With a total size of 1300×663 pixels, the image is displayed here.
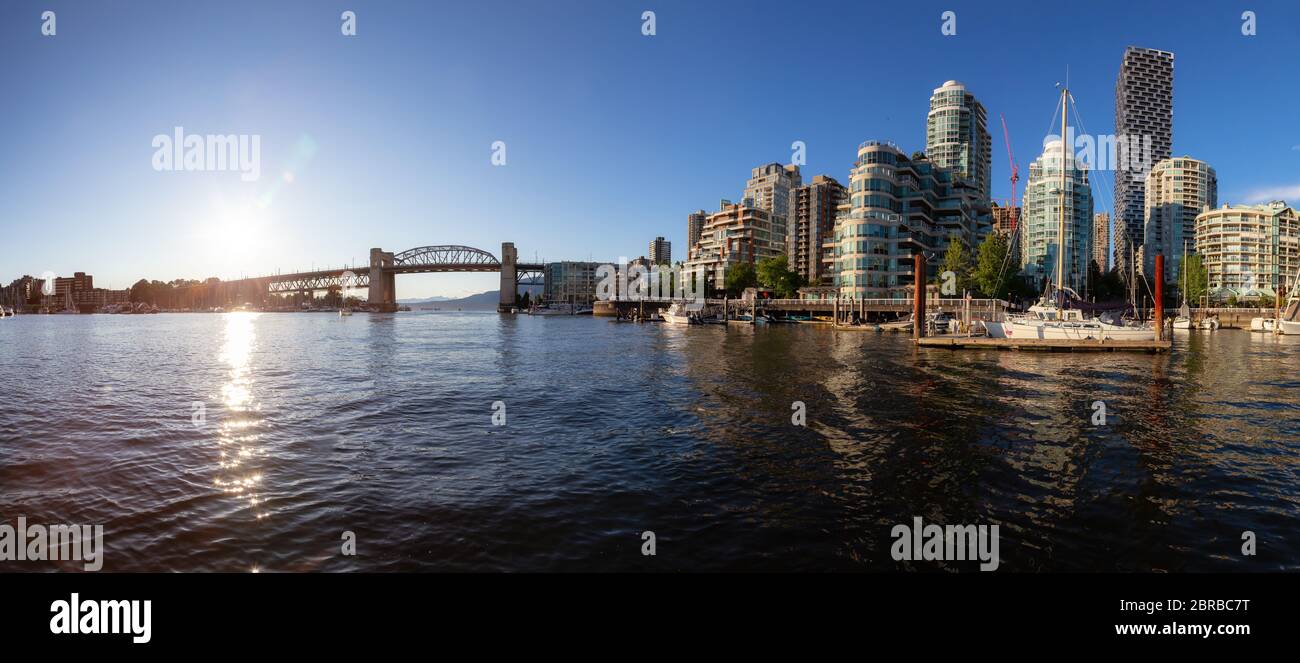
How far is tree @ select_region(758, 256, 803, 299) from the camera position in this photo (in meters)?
145

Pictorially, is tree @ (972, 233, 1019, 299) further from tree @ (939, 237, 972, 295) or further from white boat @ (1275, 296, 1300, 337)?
white boat @ (1275, 296, 1300, 337)

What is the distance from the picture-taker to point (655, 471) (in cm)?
1678

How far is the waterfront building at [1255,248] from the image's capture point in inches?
7082

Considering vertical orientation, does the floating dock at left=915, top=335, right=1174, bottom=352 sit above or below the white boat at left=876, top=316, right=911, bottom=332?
below

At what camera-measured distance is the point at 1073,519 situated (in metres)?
13.0

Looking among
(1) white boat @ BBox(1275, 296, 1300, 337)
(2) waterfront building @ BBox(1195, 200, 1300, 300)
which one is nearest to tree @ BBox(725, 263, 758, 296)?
(1) white boat @ BBox(1275, 296, 1300, 337)

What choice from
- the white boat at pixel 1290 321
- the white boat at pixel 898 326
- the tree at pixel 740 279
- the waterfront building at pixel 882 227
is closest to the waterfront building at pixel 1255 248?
the white boat at pixel 1290 321

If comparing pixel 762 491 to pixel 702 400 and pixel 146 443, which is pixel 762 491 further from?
pixel 146 443

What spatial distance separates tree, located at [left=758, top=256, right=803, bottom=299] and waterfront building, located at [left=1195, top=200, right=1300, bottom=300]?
5316 inches

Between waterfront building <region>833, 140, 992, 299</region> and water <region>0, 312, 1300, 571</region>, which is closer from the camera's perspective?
water <region>0, 312, 1300, 571</region>

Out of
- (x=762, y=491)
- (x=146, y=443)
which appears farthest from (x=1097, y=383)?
(x=146, y=443)

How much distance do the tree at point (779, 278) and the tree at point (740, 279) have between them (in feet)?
40.9

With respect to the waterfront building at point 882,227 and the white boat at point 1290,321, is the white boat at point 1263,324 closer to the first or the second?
the white boat at point 1290,321
